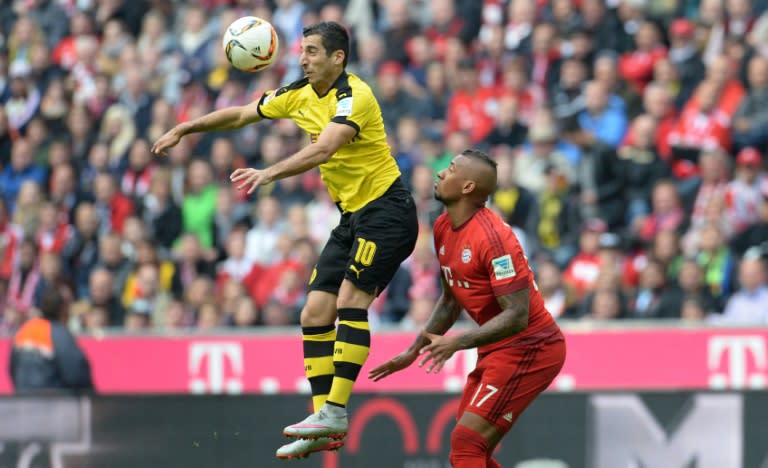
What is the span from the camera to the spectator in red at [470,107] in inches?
619

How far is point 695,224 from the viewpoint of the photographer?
45.2 ft

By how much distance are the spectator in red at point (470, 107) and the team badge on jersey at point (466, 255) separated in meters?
6.96

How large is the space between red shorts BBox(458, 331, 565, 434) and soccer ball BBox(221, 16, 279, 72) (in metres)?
2.22

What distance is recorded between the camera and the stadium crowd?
13828 mm

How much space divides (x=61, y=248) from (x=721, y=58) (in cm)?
757

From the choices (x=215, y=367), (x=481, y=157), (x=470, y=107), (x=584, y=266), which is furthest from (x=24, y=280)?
(x=481, y=157)

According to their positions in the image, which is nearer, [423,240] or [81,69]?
[423,240]

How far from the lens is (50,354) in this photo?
12789 mm

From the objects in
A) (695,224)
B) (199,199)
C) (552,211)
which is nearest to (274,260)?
(199,199)

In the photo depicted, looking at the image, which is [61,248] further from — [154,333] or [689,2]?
[689,2]

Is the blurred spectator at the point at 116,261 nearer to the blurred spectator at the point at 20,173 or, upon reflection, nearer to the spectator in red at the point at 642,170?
the blurred spectator at the point at 20,173

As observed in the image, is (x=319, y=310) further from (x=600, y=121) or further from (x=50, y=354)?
(x=600, y=121)

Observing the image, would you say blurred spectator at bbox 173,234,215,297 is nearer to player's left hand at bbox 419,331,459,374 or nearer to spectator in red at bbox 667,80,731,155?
spectator in red at bbox 667,80,731,155

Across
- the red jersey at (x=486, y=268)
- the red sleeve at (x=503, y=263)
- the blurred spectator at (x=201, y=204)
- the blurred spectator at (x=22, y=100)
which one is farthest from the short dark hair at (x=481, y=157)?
the blurred spectator at (x=22, y=100)
